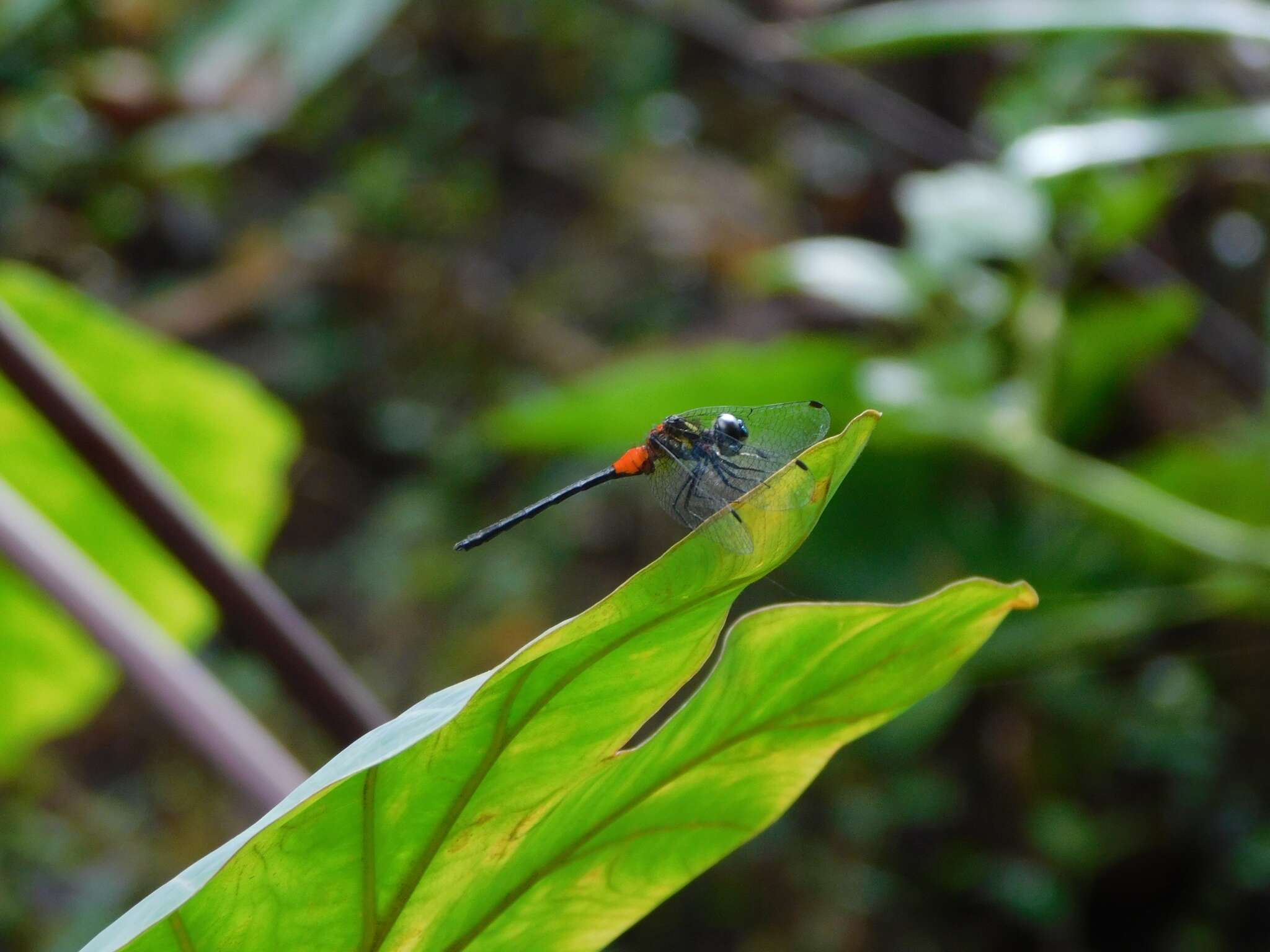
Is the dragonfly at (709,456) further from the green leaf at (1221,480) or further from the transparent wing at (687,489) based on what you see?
the green leaf at (1221,480)

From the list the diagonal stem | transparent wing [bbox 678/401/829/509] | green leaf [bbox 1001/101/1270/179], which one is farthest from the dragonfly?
green leaf [bbox 1001/101/1270/179]

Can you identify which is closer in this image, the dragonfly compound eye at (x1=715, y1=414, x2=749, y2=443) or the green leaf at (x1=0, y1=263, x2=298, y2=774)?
the dragonfly compound eye at (x1=715, y1=414, x2=749, y2=443)

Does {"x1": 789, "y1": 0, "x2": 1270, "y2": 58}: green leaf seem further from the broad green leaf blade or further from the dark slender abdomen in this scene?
the broad green leaf blade

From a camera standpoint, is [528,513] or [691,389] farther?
[691,389]

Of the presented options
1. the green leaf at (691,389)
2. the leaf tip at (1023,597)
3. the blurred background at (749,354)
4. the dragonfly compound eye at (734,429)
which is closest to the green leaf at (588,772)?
the leaf tip at (1023,597)

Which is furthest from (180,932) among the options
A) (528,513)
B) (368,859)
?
(528,513)

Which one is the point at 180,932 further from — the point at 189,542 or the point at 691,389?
the point at 691,389
